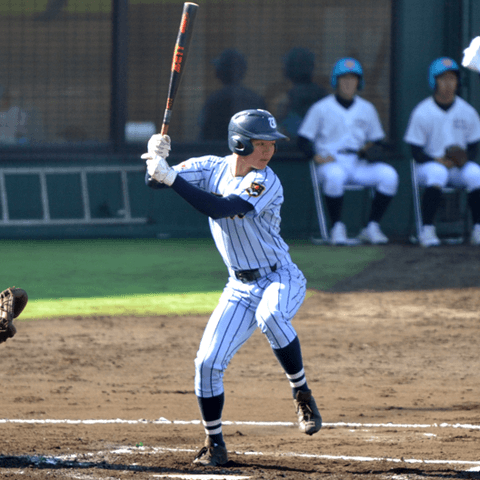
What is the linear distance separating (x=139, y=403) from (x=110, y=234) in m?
7.02

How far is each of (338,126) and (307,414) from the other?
24.6 ft

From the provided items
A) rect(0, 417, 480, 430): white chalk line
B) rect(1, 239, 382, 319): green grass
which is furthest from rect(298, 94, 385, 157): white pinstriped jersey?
rect(0, 417, 480, 430): white chalk line

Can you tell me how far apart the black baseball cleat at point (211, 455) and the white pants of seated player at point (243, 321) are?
0.24 m

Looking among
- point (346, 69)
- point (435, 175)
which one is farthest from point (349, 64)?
point (435, 175)

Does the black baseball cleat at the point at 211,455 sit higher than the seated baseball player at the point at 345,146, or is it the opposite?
the seated baseball player at the point at 345,146

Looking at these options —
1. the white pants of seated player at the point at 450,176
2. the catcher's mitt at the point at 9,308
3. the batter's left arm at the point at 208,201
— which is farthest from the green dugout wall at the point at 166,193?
the batter's left arm at the point at 208,201

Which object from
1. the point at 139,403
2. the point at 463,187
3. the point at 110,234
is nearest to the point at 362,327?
the point at 139,403

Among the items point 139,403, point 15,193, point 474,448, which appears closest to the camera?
point 474,448

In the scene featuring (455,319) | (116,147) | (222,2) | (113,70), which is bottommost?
(455,319)

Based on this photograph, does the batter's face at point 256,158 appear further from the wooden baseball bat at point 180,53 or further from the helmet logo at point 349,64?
the helmet logo at point 349,64

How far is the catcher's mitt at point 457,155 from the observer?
1169cm

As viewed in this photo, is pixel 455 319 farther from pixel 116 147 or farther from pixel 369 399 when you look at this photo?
pixel 116 147

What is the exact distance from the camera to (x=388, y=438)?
16.5 ft

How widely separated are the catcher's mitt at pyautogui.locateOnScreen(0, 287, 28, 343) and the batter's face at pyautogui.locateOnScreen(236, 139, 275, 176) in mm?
1250
